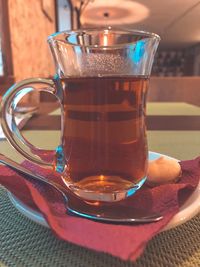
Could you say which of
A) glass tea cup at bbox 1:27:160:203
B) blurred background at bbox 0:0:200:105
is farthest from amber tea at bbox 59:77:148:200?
blurred background at bbox 0:0:200:105

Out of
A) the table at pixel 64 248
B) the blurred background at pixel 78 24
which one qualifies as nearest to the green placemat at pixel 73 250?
the table at pixel 64 248

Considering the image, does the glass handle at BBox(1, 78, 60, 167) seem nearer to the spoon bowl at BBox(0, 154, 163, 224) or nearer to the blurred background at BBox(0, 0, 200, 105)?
the spoon bowl at BBox(0, 154, 163, 224)

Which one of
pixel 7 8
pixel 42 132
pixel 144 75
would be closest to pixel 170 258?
pixel 144 75

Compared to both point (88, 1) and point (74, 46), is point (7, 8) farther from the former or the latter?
point (88, 1)

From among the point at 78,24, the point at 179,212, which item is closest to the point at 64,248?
the point at 179,212

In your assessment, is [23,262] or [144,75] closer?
[23,262]

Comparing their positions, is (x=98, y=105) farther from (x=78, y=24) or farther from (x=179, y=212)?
(x=78, y=24)

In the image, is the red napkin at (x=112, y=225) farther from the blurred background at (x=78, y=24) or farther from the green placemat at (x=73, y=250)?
the blurred background at (x=78, y=24)
